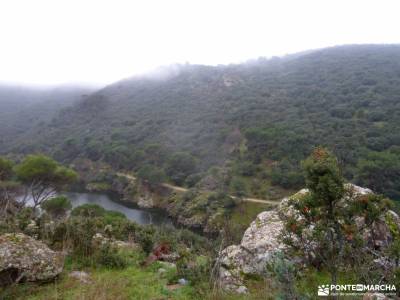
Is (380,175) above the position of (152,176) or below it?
above

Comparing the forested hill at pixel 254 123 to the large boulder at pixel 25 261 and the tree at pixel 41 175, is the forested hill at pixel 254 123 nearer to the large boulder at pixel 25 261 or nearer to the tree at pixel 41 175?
the large boulder at pixel 25 261

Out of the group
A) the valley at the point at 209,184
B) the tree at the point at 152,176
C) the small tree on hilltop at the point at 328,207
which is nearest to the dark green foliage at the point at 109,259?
the valley at the point at 209,184

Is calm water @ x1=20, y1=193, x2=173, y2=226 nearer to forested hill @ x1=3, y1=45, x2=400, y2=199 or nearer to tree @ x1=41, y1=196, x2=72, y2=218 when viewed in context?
forested hill @ x1=3, y1=45, x2=400, y2=199

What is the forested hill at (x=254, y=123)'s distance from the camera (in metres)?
40.1

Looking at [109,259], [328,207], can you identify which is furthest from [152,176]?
[328,207]

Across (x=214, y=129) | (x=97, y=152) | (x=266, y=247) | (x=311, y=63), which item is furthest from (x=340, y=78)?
(x=266, y=247)

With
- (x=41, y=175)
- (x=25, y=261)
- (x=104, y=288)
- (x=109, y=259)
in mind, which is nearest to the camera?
(x=104, y=288)

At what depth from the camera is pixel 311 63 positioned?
A: 99.1 metres

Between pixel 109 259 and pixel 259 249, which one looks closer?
pixel 109 259

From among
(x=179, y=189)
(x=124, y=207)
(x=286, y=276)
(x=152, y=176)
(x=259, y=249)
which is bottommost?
(x=124, y=207)

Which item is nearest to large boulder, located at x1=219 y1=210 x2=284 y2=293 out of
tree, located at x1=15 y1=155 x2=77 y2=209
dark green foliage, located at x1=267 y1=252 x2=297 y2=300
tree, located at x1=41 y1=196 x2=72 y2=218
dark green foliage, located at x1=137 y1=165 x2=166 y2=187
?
dark green foliage, located at x1=267 y1=252 x2=297 y2=300

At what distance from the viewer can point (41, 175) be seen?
23.7 metres

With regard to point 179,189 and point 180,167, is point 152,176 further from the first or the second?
point 179,189

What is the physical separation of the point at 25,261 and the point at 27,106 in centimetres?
A: 13673
